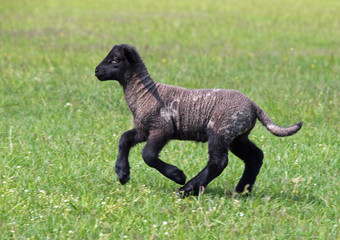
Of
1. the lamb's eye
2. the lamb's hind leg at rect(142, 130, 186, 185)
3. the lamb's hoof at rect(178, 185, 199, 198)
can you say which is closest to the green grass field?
the lamb's hoof at rect(178, 185, 199, 198)

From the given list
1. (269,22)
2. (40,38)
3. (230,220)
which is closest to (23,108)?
(230,220)

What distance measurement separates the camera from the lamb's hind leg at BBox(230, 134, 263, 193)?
5.43 metres

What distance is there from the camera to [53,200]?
4.96 meters

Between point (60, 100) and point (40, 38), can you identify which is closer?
point (60, 100)

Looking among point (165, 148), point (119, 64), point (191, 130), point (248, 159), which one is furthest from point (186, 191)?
point (165, 148)

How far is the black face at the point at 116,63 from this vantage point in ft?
17.8

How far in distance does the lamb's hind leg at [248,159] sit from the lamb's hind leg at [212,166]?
1.05 feet

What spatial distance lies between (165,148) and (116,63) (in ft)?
5.54

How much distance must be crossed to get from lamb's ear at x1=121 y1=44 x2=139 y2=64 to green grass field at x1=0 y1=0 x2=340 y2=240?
122 cm

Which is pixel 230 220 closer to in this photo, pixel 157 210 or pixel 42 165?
pixel 157 210

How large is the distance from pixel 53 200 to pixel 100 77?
4.23 ft

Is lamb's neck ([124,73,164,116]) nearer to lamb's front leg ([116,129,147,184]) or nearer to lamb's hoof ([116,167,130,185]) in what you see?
lamb's front leg ([116,129,147,184])

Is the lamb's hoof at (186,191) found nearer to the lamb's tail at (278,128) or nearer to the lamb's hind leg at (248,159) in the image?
the lamb's hind leg at (248,159)

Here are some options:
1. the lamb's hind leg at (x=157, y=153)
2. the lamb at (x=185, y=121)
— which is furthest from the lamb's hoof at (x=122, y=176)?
the lamb's hind leg at (x=157, y=153)
